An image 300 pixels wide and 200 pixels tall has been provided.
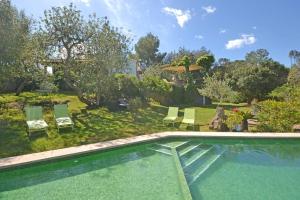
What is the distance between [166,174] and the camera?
9.56 m

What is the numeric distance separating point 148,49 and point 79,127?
194ft

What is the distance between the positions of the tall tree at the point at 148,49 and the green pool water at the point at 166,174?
60486mm

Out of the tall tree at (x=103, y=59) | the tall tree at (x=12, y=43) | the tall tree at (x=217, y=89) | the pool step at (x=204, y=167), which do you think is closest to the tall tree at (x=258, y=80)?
the tall tree at (x=217, y=89)

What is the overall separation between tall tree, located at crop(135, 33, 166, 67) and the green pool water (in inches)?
2381

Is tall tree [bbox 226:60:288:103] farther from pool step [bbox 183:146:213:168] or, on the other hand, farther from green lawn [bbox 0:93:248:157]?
pool step [bbox 183:146:213:168]

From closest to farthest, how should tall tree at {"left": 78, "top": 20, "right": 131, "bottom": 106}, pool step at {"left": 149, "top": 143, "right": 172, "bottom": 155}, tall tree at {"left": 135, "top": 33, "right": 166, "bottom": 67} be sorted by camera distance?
pool step at {"left": 149, "top": 143, "right": 172, "bottom": 155} < tall tree at {"left": 78, "top": 20, "right": 131, "bottom": 106} < tall tree at {"left": 135, "top": 33, "right": 166, "bottom": 67}

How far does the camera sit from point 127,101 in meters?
21.7

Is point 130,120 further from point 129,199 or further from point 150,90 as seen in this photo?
point 129,199

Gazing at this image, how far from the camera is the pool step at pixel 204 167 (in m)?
9.45

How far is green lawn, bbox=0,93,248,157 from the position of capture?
1191 centimetres

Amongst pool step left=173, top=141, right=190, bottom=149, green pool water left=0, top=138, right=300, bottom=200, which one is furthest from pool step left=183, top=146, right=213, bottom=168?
pool step left=173, top=141, right=190, bottom=149

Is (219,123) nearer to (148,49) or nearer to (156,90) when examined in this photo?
(156,90)

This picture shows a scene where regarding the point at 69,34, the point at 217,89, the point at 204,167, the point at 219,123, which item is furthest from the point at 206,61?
the point at 204,167

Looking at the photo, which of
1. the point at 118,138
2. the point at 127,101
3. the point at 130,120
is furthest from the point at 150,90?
the point at 118,138
